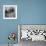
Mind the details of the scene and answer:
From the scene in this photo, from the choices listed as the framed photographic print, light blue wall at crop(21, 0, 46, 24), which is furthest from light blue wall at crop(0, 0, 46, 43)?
the framed photographic print

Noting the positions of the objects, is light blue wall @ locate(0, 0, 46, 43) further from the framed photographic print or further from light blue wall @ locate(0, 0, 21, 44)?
the framed photographic print

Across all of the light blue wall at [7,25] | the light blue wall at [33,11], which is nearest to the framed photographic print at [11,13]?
the light blue wall at [7,25]

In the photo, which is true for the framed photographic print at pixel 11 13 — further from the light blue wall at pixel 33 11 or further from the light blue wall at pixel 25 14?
the light blue wall at pixel 33 11

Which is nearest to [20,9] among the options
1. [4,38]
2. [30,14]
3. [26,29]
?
[30,14]

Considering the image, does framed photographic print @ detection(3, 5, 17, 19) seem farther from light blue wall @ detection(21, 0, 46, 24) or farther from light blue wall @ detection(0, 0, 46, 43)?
light blue wall @ detection(21, 0, 46, 24)

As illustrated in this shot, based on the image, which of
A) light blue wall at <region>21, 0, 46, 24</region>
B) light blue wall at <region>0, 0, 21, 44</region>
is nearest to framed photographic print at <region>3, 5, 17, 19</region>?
light blue wall at <region>0, 0, 21, 44</region>

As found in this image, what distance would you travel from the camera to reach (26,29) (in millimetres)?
4367

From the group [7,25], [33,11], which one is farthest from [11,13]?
[33,11]

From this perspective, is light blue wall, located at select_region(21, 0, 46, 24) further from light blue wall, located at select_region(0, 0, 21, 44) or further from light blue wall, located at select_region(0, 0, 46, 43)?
light blue wall, located at select_region(0, 0, 21, 44)

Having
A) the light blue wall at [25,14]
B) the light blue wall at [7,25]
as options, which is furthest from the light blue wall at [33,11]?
the light blue wall at [7,25]

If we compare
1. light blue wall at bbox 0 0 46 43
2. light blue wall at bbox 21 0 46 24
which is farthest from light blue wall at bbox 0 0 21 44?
light blue wall at bbox 21 0 46 24

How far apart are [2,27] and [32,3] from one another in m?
1.27

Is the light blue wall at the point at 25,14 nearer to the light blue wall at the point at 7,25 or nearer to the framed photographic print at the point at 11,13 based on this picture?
the light blue wall at the point at 7,25

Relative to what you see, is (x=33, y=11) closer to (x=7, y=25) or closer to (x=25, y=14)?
(x=25, y=14)
